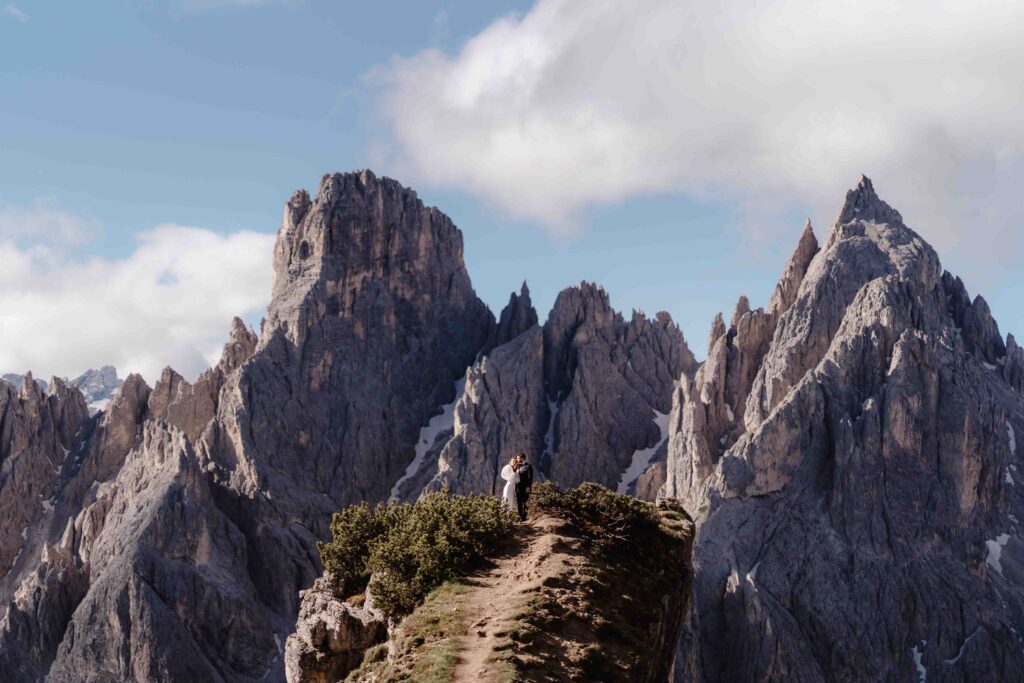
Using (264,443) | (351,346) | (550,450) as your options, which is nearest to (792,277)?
(550,450)

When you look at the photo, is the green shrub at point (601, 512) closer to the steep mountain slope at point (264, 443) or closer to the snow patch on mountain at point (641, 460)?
the steep mountain slope at point (264, 443)

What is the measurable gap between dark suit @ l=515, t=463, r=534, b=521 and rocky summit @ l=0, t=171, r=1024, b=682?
6297cm

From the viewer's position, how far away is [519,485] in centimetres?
4088

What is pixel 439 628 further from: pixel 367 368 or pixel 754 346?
pixel 367 368

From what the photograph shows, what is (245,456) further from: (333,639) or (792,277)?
(333,639)

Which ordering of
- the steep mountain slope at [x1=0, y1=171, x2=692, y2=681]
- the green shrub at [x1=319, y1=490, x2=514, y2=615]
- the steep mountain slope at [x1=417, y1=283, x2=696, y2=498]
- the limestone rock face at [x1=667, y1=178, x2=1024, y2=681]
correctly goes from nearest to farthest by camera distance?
the green shrub at [x1=319, y1=490, x2=514, y2=615] → the limestone rock face at [x1=667, y1=178, x2=1024, y2=681] → the steep mountain slope at [x1=0, y1=171, x2=692, y2=681] → the steep mountain slope at [x1=417, y1=283, x2=696, y2=498]

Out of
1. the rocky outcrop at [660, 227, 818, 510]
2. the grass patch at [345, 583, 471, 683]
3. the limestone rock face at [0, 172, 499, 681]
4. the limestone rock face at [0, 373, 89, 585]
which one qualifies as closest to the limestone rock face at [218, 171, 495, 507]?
the limestone rock face at [0, 172, 499, 681]

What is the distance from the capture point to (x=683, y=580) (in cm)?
4169

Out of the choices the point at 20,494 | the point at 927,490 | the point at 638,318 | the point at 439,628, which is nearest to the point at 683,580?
the point at 439,628

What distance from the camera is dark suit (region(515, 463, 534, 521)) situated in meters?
40.8

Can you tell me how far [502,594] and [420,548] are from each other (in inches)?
148

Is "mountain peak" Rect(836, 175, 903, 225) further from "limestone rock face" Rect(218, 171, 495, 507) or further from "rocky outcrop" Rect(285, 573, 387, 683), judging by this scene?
"rocky outcrop" Rect(285, 573, 387, 683)

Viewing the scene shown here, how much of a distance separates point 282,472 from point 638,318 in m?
50.7

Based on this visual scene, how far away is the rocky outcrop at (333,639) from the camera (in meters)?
40.4
